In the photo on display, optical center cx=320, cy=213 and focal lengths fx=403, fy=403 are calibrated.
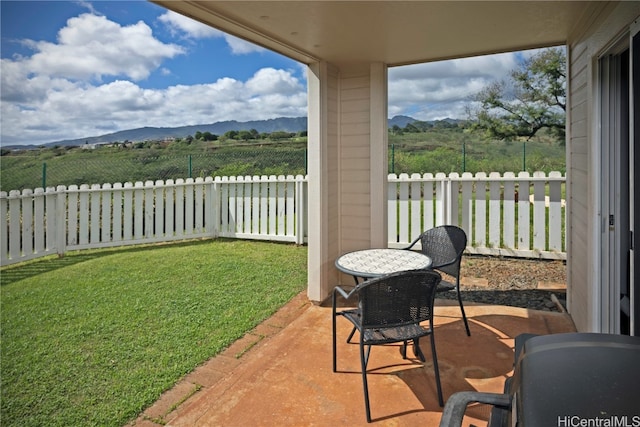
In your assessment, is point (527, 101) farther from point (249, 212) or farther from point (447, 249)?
point (447, 249)

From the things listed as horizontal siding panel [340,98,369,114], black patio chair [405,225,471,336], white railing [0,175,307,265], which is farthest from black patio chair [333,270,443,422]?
white railing [0,175,307,265]

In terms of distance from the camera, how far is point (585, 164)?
278 centimetres

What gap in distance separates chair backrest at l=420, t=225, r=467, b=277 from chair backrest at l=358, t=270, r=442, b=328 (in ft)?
2.56

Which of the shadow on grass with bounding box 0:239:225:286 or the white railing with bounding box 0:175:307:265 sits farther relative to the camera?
the white railing with bounding box 0:175:307:265

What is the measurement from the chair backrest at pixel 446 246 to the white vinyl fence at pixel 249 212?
101 inches

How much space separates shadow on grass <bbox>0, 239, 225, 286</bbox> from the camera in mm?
4816

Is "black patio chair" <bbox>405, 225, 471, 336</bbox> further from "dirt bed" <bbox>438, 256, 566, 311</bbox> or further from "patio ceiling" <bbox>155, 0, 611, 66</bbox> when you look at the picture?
"patio ceiling" <bbox>155, 0, 611, 66</bbox>

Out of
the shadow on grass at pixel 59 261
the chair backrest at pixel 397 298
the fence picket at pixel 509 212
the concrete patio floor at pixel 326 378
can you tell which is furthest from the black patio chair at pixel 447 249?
the shadow on grass at pixel 59 261

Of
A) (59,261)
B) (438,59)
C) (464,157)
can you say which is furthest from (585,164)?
(464,157)

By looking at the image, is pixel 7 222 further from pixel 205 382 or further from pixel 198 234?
pixel 205 382

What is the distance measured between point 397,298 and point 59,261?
201 inches

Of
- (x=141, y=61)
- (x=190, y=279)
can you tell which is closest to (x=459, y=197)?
(x=190, y=279)

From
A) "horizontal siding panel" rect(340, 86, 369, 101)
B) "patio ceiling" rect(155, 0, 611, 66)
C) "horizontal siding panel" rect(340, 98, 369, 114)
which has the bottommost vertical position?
"horizontal siding panel" rect(340, 98, 369, 114)

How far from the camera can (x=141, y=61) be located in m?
20.9
